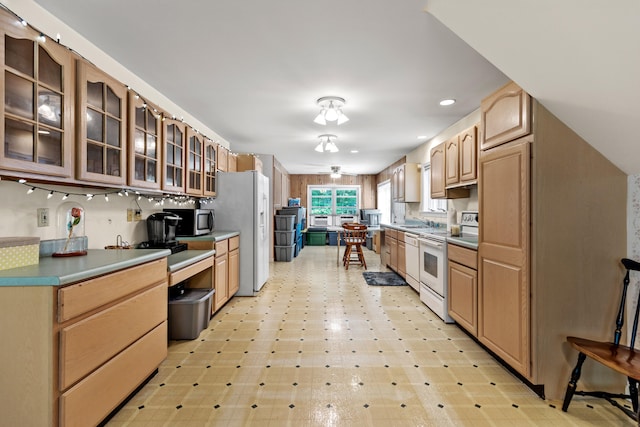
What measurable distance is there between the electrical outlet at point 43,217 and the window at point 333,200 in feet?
27.7

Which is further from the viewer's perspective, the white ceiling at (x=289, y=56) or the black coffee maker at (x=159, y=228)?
the black coffee maker at (x=159, y=228)

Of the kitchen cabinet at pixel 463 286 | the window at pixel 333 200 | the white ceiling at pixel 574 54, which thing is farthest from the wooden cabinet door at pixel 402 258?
the window at pixel 333 200

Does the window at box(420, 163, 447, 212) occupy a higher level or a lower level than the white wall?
higher

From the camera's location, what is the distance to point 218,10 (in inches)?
72.7

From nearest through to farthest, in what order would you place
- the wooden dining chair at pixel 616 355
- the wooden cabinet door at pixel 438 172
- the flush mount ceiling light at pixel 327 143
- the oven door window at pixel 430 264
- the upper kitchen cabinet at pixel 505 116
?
the wooden dining chair at pixel 616 355, the upper kitchen cabinet at pixel 505 116, the oven door window at pixel 430 264, the wooden cabinet door at pixel 438 172, the flush mount ceiling light at pixel 327 143

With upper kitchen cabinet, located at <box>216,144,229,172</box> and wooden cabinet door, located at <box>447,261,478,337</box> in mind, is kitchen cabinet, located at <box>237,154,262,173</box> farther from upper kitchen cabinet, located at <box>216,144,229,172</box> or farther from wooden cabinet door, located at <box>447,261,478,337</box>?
wooden cabinet door, located at <box>447,261,478,337</box>

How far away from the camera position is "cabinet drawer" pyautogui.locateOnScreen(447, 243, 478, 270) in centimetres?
257

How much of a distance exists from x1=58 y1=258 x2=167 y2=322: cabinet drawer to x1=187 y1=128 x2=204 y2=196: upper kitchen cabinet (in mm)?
1507

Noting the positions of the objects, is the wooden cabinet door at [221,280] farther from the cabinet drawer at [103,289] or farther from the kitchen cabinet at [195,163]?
the cabinet drawer at [103,289]

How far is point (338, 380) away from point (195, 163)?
2.77 metres

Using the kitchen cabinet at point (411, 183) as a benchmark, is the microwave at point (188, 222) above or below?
below

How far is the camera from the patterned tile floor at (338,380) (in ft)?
5.63

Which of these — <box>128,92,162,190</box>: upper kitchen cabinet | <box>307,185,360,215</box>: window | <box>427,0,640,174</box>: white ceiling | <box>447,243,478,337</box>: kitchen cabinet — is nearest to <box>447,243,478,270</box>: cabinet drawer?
<box>447,243,478,337</box>: kitchen cabinet

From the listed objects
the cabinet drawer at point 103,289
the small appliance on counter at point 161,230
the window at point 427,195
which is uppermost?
the window at point 427,195
